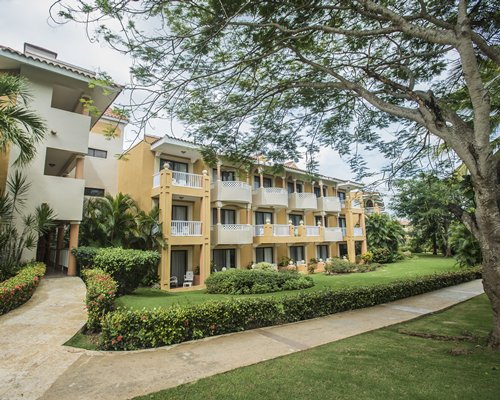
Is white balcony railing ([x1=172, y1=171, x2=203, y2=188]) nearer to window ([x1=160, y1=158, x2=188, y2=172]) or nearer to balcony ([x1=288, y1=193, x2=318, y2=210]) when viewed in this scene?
window ([x1=160, y1=158, x2=188, y2=172])

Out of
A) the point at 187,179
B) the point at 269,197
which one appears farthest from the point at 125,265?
the point at 269,197

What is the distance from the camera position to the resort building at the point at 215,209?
17.8 meters

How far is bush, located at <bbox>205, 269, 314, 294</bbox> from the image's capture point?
15344mm

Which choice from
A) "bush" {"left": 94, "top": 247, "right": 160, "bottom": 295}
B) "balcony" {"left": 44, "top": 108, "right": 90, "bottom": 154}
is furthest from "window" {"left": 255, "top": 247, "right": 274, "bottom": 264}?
"balcony" {"left": 44, "top": 108, "right": 90, "bottom": 154}

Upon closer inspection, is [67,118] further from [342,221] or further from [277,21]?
[342,221]

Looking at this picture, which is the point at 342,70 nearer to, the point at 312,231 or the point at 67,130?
the point at 67,130

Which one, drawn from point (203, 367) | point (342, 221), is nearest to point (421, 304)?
point (203, 367)

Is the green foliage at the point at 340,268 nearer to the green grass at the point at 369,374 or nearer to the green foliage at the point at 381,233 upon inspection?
the green foliage at the point at 381,233

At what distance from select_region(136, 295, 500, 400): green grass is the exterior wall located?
18498 mm

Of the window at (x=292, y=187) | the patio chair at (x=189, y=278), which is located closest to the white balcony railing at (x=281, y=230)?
the window at (x=292, y=187)

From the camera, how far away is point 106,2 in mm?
5203

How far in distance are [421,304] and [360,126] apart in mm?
7396

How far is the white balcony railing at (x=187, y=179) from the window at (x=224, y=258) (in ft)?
17.0

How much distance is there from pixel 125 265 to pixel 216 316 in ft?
18.2
